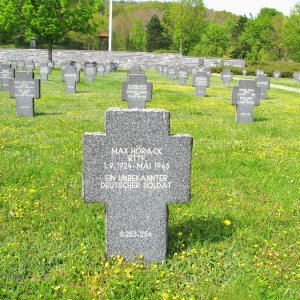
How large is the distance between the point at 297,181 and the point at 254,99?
254 inches

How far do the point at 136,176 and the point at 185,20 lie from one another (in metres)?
73.4

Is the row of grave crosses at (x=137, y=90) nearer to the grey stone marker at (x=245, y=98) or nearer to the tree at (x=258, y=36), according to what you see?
the grey stone marker at (x=245, y=98)

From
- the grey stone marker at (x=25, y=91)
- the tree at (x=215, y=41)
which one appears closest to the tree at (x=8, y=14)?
the grey stone marker at (x=25, y=91)

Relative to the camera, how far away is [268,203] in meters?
5.62

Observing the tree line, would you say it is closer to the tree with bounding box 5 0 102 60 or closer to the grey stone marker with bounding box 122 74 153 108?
the tree with bounding box 5 0 102 60

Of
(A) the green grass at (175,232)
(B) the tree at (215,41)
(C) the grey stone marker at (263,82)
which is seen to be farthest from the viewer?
(B) the tree at (215,41)

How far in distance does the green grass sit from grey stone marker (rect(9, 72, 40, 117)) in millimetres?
3663

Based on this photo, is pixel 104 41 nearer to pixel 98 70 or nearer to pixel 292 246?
pixel 98 70

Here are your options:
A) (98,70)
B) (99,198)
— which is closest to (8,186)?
(99,198)

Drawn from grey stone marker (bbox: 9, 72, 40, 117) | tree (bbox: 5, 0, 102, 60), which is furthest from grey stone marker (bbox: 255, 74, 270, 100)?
tree (bbox: 5, 0, 102, 60)

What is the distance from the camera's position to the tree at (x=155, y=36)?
87.8 m

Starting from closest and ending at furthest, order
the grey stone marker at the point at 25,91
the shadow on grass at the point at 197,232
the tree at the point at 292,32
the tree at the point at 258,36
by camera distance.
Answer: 1. the shadow on grass at the point at 197,232
2. the grey stone marker at the point at 25,91
3. the tree at the point at 292,32
4. the tree at the point at 258,36

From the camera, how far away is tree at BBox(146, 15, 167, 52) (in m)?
87.8

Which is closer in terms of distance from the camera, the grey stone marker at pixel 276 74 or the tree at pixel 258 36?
the grey stone marker at pixel 276 74
